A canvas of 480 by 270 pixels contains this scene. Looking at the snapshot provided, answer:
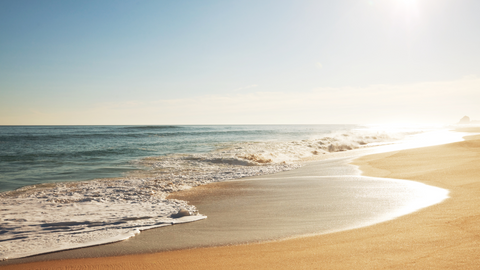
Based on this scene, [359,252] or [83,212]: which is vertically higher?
[359,252]

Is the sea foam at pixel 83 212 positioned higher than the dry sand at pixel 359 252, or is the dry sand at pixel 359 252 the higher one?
the dry sand at pixel 359 252

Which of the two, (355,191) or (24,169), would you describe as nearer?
(355,191)

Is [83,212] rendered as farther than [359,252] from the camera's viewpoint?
Yes

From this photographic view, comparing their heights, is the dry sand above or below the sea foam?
above

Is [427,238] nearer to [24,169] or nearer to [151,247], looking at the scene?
[151,247]

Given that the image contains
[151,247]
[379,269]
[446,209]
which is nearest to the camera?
[379,269]

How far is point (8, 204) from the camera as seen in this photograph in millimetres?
5926

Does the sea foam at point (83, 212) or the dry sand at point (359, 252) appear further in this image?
the sea foam at point (83, 212)

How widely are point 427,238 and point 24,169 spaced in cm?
1484

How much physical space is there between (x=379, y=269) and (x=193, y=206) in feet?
12.5

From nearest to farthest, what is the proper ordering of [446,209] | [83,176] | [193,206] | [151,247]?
1. [151,247]
2. [446,209]
3. [193,206]
4. [83,176]

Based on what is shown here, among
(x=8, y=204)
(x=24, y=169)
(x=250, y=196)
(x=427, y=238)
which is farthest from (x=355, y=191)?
(x=24, y=169)

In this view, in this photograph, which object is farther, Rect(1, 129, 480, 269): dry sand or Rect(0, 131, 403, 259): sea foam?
Rect(0, 131, 403, 259): sea foam

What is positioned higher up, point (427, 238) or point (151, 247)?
point (427, 238)
